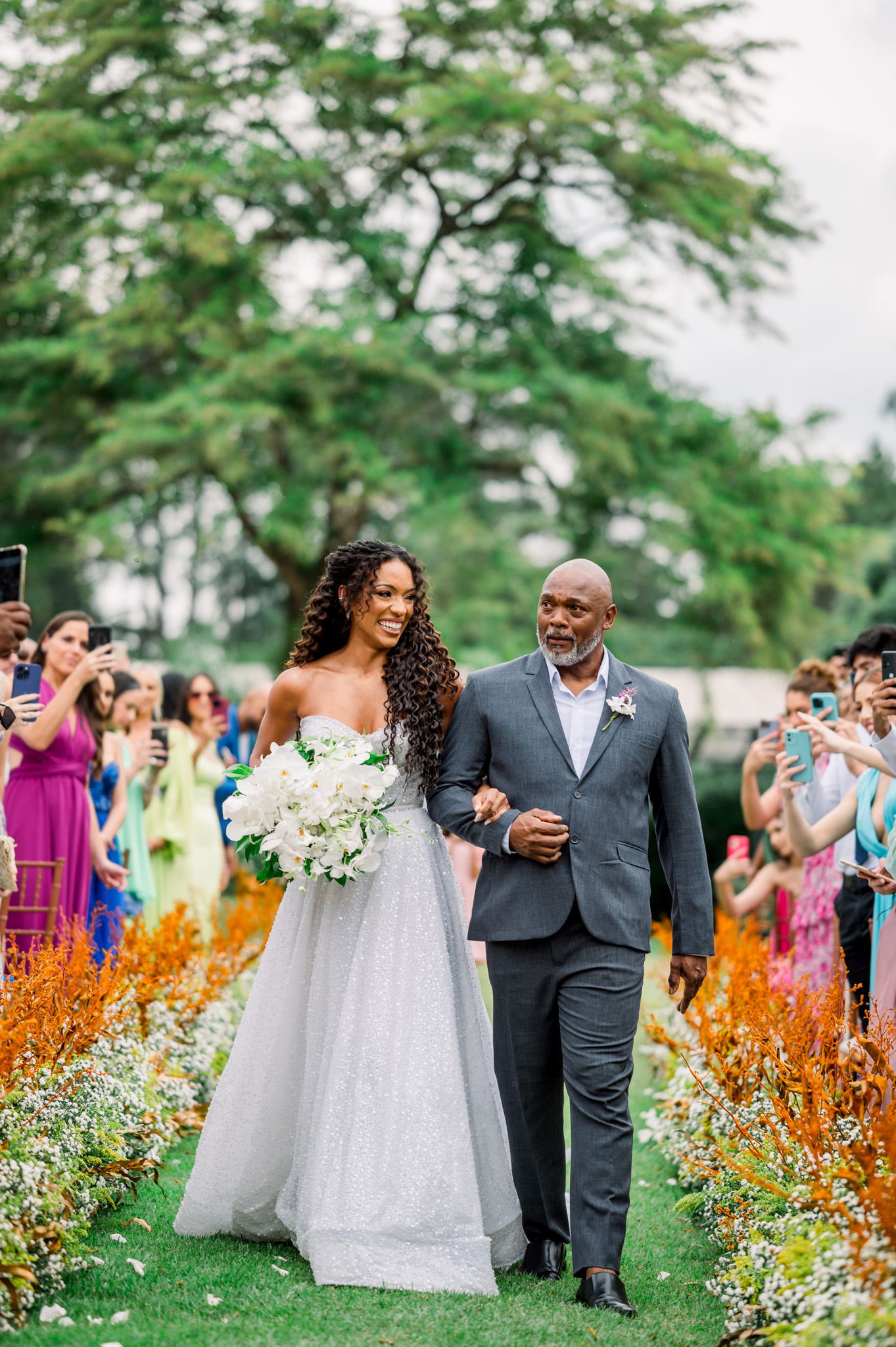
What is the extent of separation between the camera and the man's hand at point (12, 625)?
19.9 ft

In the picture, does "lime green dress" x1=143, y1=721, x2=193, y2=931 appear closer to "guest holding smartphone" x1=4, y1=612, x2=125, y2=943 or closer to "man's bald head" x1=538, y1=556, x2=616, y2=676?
"guest holding smartphone" x1=4, y1=612, x2=125, y2=943

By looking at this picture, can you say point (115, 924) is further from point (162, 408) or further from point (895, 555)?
point (895, 555)

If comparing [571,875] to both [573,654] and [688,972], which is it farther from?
[573,654]

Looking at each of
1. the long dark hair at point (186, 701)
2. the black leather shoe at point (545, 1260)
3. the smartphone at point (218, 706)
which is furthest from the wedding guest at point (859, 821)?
the long dark hair at point (186, 701)

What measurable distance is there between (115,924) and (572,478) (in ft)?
37.8

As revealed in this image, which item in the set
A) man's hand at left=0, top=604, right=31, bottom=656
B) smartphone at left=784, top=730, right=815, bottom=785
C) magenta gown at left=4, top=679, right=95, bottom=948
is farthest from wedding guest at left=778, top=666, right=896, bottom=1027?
magenta gown at left=4, top=679, right=95, bottom=948

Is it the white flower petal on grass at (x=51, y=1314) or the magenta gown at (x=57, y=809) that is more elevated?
the magenta gown at (x=57, y=809)

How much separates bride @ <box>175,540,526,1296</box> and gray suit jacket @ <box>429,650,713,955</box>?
0.14 metres

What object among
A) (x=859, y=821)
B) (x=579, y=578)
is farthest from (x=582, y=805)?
(x=859, y=821)

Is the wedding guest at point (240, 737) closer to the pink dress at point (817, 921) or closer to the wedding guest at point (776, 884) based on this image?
the wedding guest at point (776, 884)

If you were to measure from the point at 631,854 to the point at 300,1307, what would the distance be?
178 cm

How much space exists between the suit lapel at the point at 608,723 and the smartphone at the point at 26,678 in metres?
2.32

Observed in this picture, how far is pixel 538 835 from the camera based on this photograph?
470 centimetres

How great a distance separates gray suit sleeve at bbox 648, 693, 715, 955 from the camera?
486cm
